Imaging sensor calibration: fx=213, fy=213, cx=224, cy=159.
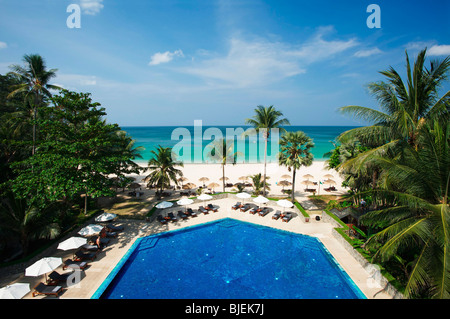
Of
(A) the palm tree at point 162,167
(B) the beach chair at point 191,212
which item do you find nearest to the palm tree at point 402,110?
(B) the beach chair at point 191,212

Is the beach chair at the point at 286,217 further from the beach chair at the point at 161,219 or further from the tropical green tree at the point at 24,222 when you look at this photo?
the tropical green tree at the point at 24,222

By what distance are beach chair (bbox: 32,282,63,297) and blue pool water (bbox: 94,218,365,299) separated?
1972 millimetres

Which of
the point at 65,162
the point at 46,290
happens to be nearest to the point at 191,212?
the point at 65,162

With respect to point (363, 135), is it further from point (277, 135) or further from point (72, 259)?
point (72, 259)

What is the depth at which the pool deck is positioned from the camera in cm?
1111

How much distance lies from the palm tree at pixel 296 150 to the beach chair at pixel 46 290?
19.1m

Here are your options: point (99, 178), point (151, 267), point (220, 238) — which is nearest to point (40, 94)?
point (99, 178)

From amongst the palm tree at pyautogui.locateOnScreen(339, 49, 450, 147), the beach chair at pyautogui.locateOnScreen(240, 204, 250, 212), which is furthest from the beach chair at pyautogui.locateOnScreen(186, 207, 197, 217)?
the palm tree at pyautogui.locateOnScreen(339, 49, 450, 147)

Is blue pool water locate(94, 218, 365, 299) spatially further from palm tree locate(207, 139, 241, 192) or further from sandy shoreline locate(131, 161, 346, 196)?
sandy shoreline locate(131, 161, 346, 196)

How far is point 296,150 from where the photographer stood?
21.2 metres

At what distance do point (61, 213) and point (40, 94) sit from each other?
12.1m

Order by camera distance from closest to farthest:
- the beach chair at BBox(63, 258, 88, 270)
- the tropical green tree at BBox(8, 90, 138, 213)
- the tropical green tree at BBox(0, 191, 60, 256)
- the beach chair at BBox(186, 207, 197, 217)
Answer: the beach chair at BBox(63, 258, 88, 270), the tropical green tree at BBox(0, 191, 60, 256), the tropical green tree at BBox(8, 90, 138, 213), the beach chair at BBox(186, 207, 197, 217)

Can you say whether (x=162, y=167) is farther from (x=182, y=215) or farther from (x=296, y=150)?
(x=296, y=150)

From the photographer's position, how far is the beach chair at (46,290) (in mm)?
10531
